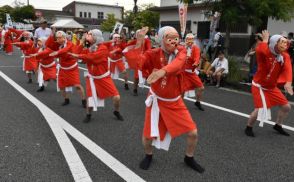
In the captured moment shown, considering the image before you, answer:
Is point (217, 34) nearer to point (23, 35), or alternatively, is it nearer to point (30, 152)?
point (23, 35)

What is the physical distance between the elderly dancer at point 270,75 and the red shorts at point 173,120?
203 cm

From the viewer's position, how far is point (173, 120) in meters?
4.19

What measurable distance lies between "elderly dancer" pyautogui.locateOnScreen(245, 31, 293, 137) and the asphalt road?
19.5 inches

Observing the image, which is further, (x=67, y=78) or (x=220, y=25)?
(x=220, y=25)

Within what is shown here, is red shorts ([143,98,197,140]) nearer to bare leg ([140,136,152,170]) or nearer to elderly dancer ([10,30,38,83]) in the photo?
bare leg ([140,136,152,170])

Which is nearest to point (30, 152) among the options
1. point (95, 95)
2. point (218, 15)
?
point (95, 95)

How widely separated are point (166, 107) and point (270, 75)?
2335 mm

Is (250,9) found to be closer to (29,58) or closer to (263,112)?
(263,112)

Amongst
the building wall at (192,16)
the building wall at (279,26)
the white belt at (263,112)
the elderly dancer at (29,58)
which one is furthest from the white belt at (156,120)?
the building wall at (192,16)

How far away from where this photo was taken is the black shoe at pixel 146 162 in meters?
4.31

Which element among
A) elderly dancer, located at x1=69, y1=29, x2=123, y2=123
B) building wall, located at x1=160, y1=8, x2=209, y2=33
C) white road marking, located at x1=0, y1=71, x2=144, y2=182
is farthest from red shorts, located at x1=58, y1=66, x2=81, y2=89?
building wall, located at x1=160, y1=8, x2=209, y2=33

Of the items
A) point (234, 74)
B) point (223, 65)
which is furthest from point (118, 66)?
point (234, 74)

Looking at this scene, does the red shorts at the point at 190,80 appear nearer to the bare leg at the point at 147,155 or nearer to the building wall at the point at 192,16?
the bare leg at the point at 147,155

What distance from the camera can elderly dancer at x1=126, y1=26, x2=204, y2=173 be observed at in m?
4.11
